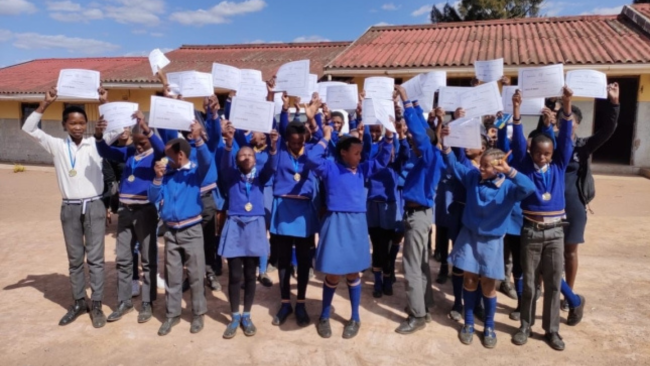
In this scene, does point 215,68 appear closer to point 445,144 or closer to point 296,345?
point 445,144

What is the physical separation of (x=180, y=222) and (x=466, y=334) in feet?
7.64

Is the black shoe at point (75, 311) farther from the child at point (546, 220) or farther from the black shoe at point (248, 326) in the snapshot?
the child at point (546, 220)

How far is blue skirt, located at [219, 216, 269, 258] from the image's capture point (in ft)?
11.3

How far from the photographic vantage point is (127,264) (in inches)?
148

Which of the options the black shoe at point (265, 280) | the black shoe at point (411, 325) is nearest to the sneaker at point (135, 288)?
the black shoe at point (265, 280)

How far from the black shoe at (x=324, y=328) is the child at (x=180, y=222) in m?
0.94

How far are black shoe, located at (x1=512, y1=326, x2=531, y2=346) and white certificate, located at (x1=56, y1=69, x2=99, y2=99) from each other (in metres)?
3.76

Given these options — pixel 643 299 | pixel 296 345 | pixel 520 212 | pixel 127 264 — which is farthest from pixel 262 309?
pixel 643 299

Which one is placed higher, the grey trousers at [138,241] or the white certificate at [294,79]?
the white certificate at [294,79]

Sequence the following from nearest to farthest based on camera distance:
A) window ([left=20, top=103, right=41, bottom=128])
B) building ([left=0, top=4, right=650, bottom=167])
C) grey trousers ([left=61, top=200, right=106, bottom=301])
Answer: grey trousers ([left=61, top=200, right=106, bottom=301])
building ([left=0, top=4, right=650, bottom=167])
window ([left=20, top=103, right=41, bottom=128])

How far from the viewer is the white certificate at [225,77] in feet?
12.7

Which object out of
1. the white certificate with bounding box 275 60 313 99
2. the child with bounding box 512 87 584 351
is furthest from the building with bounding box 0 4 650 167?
the child with bounding box 512 87 584 351

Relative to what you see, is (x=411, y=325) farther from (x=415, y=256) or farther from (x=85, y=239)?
(x=85, y=239)

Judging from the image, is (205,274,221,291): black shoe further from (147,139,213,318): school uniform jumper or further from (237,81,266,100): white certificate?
(237,81,266,100): white certificate
